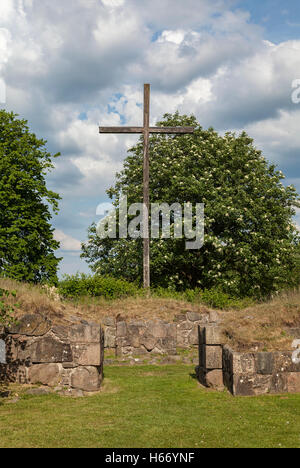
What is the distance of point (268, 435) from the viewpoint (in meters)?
6.96

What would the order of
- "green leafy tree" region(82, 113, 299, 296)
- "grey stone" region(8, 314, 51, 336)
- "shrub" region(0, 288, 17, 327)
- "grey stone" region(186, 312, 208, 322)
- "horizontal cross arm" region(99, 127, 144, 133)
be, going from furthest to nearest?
"green leafy tree" region(82, 113, 299, 296), "horizontal cross arm" region(99, 127, 144, 133), "grey stone" region(186, 312, 208, 322), "grey stone" region(8, 314, 51, 336), "shrub" region(0, 288, 17, 327)

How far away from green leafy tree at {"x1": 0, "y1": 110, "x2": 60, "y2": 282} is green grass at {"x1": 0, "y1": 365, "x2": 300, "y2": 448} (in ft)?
37.7

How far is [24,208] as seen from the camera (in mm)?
21219

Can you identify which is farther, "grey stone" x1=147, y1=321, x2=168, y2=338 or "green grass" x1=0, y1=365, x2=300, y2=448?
"grey stone" x1=147, y1=321, x2=168, y2=338

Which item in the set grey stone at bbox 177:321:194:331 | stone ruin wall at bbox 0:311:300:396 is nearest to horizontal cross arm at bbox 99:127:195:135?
grey stone at bbox 177:321:194:331

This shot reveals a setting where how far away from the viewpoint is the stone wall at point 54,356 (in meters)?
10.1

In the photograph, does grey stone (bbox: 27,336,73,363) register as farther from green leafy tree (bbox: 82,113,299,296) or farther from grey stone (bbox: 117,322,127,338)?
green leafy tree (bbox: 82,113,299,296)

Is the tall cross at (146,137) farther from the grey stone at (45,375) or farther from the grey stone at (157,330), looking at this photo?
the grey stone at (45,375)

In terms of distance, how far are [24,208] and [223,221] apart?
32.5 ft

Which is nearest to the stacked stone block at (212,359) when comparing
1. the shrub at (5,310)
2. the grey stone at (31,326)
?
the grey stone at (31,326)

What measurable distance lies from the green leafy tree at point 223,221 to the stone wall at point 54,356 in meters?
12.5

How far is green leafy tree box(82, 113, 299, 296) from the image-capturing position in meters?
22.8

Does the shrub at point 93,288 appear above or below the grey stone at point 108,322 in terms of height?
above
